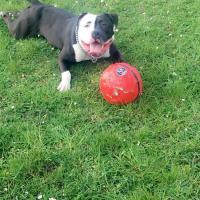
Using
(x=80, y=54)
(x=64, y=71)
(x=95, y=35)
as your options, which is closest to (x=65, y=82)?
(x=64, y=71)

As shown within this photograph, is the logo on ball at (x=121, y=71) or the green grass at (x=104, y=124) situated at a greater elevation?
the logo on ball at (x=121, y=71)

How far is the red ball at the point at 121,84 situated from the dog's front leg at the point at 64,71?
51 centimetres

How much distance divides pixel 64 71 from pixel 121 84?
0.93 meters

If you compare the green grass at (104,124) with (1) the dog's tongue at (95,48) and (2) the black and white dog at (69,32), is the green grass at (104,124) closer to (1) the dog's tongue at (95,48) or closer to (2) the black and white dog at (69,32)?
(2) the black and white dog at (69,32)

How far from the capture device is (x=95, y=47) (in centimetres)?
493

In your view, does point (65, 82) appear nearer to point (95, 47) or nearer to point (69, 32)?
point (95, 47)

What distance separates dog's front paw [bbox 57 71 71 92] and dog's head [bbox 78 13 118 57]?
0.36 meters

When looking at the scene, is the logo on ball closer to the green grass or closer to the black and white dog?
the green grass

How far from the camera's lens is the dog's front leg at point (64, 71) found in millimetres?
4820

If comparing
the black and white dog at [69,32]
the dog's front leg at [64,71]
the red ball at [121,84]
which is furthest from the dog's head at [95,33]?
the red ball at [121,84]

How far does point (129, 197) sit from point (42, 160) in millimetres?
841

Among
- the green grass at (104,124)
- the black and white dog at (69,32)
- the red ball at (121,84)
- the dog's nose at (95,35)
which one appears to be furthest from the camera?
the black and white dog at (69,32)

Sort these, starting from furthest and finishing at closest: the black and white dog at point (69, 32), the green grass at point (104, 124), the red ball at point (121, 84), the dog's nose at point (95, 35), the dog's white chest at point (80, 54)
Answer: the dog's white chest at point (80, 54) → the black and white dog at point (69, 32) → the dog's nose at point (95, 35) → the red ball at point (121, 84) → the green grass at point (104, 124)

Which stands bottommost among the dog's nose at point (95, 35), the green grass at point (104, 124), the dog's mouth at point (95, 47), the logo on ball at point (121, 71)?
the green grass at point (104, 124)
